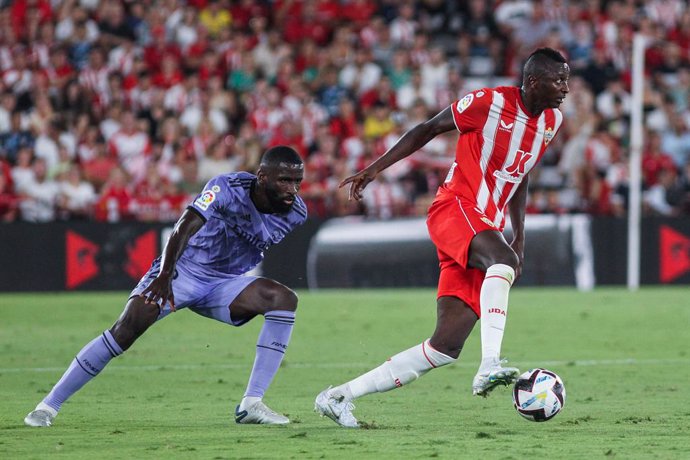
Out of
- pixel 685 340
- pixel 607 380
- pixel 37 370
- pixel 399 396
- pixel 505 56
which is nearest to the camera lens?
pixel 399 396

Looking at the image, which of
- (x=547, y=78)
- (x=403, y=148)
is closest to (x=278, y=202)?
(x=403, y=148)

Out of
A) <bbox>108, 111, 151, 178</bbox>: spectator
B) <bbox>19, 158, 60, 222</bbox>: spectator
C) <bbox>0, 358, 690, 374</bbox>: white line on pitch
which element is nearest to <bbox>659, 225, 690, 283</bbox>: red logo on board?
<bbox>108, 111, 151, 178</bbox>: spectator

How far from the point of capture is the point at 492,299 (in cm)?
685

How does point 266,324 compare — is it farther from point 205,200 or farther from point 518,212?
point 518,212

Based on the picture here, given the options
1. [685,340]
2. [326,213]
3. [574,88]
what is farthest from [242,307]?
[574,88]

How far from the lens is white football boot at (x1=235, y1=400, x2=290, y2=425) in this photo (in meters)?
7.44

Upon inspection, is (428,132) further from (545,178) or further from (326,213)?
(545,178)

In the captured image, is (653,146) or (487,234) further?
(653,146)

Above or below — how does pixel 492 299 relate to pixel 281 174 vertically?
below

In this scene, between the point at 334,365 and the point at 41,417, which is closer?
the point at 41,417

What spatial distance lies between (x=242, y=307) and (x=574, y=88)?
15138mm

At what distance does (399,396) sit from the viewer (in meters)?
8.89

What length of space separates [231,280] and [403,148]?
1398mm

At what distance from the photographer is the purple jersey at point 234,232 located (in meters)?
7.58
